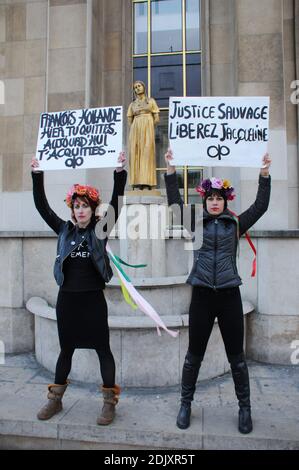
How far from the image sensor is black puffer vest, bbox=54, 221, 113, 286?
3.31m

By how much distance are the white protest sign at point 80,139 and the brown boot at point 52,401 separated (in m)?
2.12

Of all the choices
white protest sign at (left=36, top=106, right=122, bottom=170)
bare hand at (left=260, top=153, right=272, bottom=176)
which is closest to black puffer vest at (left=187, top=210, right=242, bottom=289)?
bare hand at (left=260, top=153, right=272, bottom=176)

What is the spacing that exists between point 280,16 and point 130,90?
11.8 feet

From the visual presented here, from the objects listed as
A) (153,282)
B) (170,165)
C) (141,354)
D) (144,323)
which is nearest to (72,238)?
(170,165)

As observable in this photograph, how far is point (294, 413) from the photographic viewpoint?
3.76 metres

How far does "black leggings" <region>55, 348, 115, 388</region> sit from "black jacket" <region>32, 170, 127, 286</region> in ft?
2.06

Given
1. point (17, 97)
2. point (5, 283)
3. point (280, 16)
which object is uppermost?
point (280, 16)

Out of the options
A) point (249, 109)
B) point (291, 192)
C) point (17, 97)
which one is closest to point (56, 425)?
point (249, 109)

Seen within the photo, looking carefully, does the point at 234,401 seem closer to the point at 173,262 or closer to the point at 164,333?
the point at 164,333

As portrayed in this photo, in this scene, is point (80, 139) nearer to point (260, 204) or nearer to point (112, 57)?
point (260, 204)

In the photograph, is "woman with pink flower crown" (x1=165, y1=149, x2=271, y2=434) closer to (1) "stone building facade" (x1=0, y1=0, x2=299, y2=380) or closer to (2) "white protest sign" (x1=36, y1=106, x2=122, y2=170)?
(2) "white protest sign" (x1=36, y1=106, x2=122, y2=170)

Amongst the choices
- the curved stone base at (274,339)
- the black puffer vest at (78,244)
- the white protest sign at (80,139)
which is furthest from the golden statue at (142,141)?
the black puffer vest at (78,244)

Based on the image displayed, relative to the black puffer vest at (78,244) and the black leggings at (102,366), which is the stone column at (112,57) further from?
the black leggings at (102,366)
